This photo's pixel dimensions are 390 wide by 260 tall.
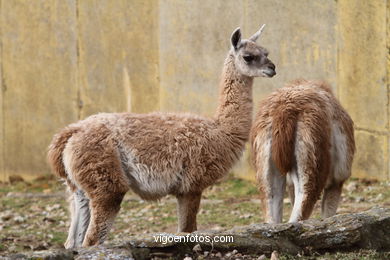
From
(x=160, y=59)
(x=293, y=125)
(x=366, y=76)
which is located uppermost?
(x=160, y=59)

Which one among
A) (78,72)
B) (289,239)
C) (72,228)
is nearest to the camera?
(289,239)

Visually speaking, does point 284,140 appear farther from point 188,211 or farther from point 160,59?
point 160,59

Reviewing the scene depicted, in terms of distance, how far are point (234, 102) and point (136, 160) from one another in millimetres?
1150

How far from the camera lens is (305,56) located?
421 inches

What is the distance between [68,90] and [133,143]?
6.15m

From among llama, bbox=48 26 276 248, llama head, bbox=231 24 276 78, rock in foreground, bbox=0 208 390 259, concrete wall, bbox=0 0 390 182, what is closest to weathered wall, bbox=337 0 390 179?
concrete wall, bbox=0 0 390 182

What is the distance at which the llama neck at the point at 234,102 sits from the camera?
691 centimetres

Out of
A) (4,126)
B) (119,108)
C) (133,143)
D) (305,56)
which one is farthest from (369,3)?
(4,126)

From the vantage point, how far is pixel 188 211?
256 inches

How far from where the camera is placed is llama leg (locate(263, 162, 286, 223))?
5.86 meters

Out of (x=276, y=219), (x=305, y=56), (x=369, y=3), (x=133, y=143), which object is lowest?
(x=276, y=219)

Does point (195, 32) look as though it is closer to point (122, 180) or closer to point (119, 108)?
point (119, 108)

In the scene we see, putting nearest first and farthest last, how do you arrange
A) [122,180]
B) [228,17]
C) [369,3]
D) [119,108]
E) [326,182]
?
[326,182]
[122,180]
[369,3]
[228,17]
[119,108]

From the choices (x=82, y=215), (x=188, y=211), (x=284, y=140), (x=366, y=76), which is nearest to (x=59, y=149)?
(x=82, y=215)
